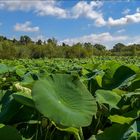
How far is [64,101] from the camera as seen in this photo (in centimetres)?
110

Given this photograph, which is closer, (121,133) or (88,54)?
(121,133)

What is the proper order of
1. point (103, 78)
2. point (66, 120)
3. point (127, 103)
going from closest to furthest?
1. point (66, 120)
2. point (127, 103)
3. point (103, 78)

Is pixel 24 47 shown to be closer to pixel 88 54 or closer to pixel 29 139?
pixel 88 54

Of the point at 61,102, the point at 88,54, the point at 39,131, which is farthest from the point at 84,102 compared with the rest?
the point at 88,54

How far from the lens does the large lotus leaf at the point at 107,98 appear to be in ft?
4.15

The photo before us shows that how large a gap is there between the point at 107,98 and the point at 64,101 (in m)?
0.24

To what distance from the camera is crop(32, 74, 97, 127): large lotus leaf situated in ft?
3.17

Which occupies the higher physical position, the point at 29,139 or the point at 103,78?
the point at 103,78

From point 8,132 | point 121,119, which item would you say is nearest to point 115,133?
point 121,119

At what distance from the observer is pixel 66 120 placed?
955 millimetres

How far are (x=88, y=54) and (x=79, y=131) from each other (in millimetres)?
61004

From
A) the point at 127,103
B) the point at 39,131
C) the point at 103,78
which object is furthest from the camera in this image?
the point at 103,78

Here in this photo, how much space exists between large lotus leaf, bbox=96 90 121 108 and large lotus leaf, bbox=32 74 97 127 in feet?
0.41

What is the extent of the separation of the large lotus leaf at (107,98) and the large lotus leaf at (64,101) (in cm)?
12
